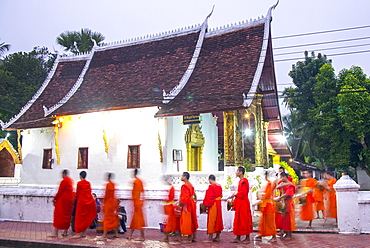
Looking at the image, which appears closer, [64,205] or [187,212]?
[187,212]

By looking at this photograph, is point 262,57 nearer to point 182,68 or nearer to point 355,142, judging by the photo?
point 182,68

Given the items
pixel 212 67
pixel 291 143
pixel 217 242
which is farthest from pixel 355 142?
pixel 217 242

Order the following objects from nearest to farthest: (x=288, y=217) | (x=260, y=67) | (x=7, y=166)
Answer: (x=288, y=217) < (x=260, y=67) < (x=7, y=166)

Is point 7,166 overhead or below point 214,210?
overhead

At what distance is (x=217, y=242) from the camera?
25.3 ft

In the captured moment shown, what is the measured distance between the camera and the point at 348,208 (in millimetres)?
8062

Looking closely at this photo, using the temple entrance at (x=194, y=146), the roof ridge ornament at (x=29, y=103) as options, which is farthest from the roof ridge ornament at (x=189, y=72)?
the roof ridge ornament at (x=29, y=103)

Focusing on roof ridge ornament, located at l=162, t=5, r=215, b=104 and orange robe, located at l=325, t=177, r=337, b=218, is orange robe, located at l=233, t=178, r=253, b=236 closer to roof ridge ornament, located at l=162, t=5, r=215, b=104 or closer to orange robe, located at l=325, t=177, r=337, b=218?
orange robe, located at l=325, t=177, r=337, b=218

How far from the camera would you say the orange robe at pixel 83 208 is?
817 centimetres

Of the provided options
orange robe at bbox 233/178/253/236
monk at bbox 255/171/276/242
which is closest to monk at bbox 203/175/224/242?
orange robe at bbox 233/178/253/236

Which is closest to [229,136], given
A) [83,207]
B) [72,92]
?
[83,207]

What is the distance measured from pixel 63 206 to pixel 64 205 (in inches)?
1.2

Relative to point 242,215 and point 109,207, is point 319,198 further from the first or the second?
point 109,207

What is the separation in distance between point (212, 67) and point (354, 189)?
7529 millimetres
